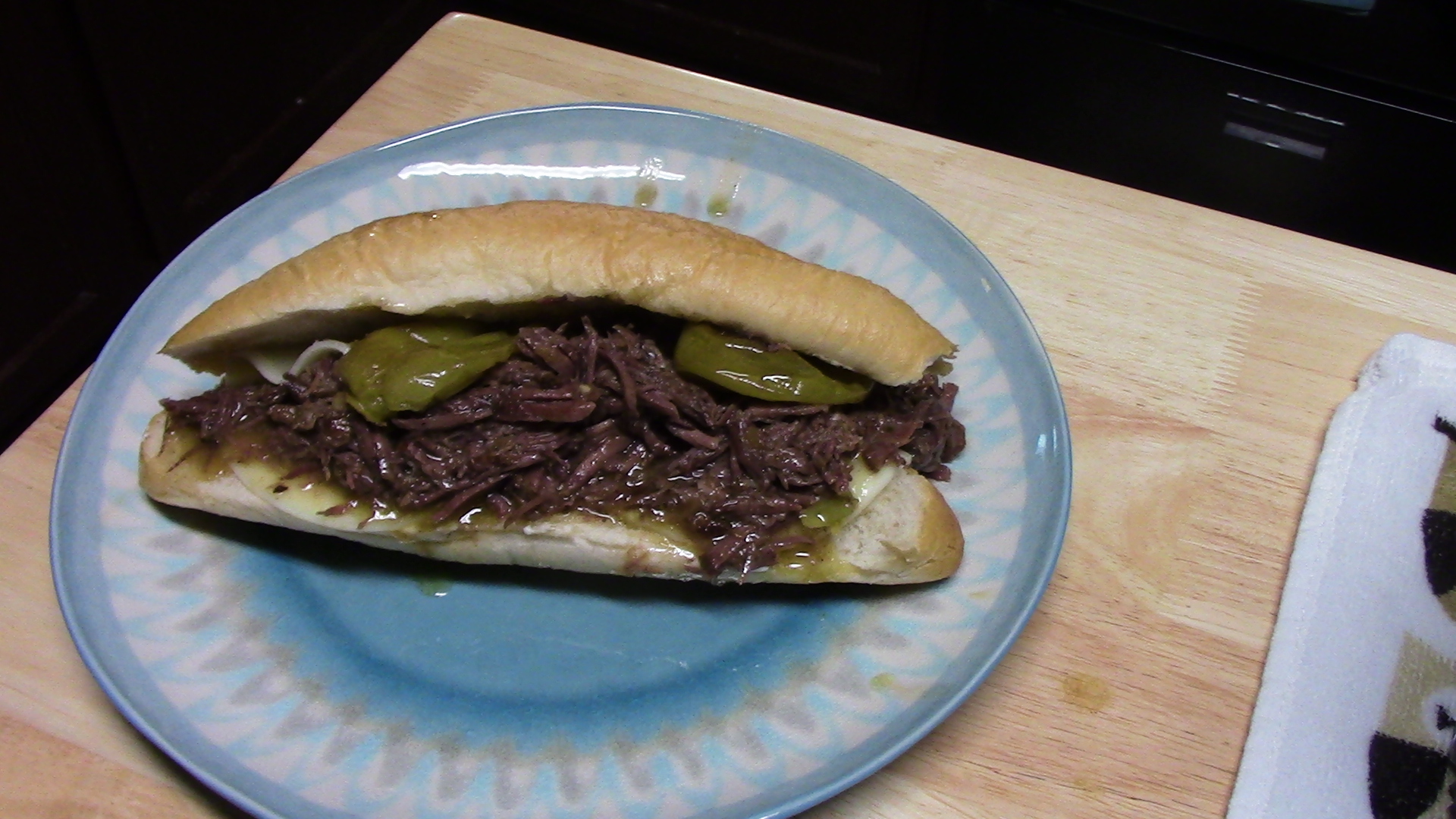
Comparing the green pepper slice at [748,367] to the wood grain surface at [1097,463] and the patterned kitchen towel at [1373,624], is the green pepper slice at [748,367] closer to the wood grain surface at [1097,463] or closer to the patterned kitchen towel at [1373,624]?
the wood grain surface at [1097,463]

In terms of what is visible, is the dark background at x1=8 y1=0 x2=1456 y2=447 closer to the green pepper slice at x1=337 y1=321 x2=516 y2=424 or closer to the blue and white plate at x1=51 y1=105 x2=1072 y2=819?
the blue and white plate at x1=51 y1=105 x2=1072 y2=819

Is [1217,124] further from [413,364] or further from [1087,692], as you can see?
[413,364]

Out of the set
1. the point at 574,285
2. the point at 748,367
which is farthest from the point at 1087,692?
the point at 574,285

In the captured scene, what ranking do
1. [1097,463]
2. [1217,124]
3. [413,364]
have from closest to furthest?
[413,364] → [1097,463] → [1217,124]

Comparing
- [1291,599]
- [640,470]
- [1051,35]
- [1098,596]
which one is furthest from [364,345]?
[1051,35]

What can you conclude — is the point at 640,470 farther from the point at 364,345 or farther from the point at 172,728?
the point at 172,728

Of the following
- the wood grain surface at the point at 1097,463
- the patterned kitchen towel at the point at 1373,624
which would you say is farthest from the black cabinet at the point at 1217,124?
the patterned kitchen towel at the point at 1373,624
